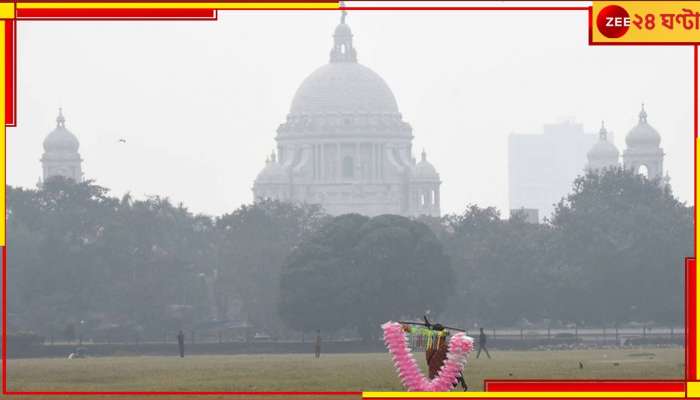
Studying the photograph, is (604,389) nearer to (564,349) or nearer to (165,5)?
(165,5)

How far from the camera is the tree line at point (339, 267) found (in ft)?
317

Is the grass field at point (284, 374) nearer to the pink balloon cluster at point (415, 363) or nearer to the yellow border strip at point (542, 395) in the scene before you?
the pink balloon cluster at point (415, 363)

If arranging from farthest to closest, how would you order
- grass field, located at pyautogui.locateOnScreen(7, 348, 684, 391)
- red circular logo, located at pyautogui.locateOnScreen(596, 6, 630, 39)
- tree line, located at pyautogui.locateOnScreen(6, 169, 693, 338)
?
tree line, located at pyautogui.locateOnScreen(6, 169, 693, 338), grass field, located at pyautogui.locateOnScreen(7, 348, 684, 391), red circular logo, located at pyautogui.locateOnScreen(596, 6, 630, 39)

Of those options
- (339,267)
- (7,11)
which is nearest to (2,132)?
(7,11)

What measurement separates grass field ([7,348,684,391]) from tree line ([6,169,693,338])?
39.6 m

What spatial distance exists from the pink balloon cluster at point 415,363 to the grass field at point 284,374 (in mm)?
14420

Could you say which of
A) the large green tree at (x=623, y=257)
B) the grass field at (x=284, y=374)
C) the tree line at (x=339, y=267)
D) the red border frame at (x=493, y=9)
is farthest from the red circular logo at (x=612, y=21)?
the large green tree at (x=623, y=257)

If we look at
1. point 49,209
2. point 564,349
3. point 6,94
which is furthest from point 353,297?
point 6,94

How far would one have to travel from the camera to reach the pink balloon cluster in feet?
67.0

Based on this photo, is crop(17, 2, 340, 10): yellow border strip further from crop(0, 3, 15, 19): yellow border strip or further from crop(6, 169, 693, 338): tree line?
crop(6, 169, 693, 338): tree line

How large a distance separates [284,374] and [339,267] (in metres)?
52.3

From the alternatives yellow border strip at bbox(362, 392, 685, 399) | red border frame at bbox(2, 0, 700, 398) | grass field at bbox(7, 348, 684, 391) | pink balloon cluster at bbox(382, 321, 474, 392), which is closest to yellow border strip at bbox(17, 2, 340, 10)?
red border frame at bbox(2, 0, 700, 398)

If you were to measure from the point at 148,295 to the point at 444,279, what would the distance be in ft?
60.4

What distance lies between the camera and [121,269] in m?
113
